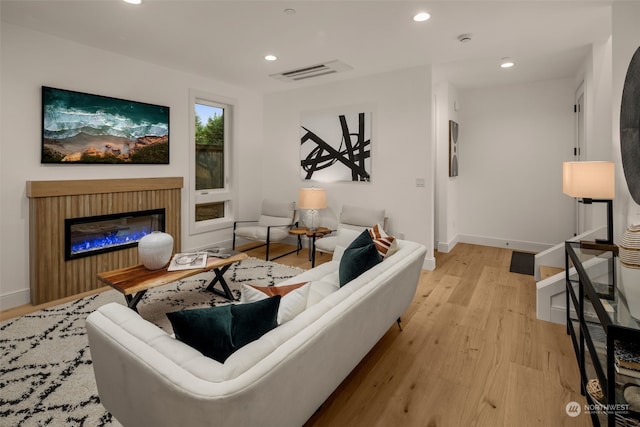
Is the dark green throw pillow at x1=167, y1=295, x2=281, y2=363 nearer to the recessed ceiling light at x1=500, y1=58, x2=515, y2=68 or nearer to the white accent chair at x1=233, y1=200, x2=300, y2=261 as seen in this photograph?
the white accent chair at x1=233, y1=200, x2=300, y2=261

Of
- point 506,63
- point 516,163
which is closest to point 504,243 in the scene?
point 516,163

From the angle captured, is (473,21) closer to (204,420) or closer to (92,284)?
(204,420)

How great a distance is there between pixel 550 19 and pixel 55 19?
4.45m

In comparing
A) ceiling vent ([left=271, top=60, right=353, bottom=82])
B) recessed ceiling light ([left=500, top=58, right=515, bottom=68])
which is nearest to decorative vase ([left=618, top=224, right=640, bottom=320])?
recessed ceiling light ([left=500, top=58, right=515, bottom=68])

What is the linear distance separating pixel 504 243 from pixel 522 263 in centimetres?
92

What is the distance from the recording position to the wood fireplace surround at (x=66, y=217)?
3238mm

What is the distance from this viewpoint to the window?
16.1 ft

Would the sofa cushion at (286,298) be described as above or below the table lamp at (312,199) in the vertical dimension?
below

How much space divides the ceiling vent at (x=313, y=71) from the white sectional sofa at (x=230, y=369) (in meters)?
3.30

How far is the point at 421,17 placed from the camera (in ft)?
9.44

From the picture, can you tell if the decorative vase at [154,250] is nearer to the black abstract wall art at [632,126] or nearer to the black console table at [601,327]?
the black console table at [601,327]

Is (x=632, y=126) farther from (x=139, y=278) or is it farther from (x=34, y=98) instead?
(x=34, y=98)

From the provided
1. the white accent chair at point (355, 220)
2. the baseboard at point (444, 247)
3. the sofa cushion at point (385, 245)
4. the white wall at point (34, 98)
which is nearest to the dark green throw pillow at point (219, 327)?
the sofa cushion at point (385, 245)

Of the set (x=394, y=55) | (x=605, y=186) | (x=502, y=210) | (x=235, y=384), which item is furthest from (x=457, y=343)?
(x=502, y=210)
